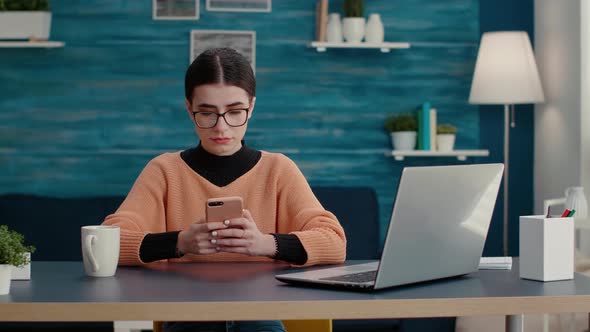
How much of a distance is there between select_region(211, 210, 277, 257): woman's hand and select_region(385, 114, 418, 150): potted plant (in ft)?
8.28

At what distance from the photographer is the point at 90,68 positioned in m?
4.34

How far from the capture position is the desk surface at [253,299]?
55.6 inches

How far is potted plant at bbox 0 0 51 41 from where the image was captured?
13.6 feet

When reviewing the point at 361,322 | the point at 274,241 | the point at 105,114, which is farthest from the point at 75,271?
the point at 105,114

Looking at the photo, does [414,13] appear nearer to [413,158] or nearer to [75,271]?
[413,158]

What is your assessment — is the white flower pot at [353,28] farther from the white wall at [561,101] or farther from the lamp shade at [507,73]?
the white wall at [561,101]

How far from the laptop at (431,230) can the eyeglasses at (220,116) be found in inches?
19.0

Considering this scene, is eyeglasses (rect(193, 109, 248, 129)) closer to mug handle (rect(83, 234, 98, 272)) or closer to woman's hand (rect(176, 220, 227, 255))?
woman's hand (rect(176, 220, 227, 255))

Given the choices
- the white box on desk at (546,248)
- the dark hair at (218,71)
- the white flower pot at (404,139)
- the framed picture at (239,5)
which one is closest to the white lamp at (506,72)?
the white flower pot at (404,139)

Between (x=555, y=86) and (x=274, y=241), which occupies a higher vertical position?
(x=555, y=86)

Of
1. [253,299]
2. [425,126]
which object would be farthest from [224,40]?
[253,299]

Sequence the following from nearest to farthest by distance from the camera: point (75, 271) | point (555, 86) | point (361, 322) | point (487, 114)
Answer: point (75, 271), point (361, 322), point (555, 86), point (487, 114)

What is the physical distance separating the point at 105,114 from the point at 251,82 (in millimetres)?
2322

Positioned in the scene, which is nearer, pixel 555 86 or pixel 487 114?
pixel 555 86
